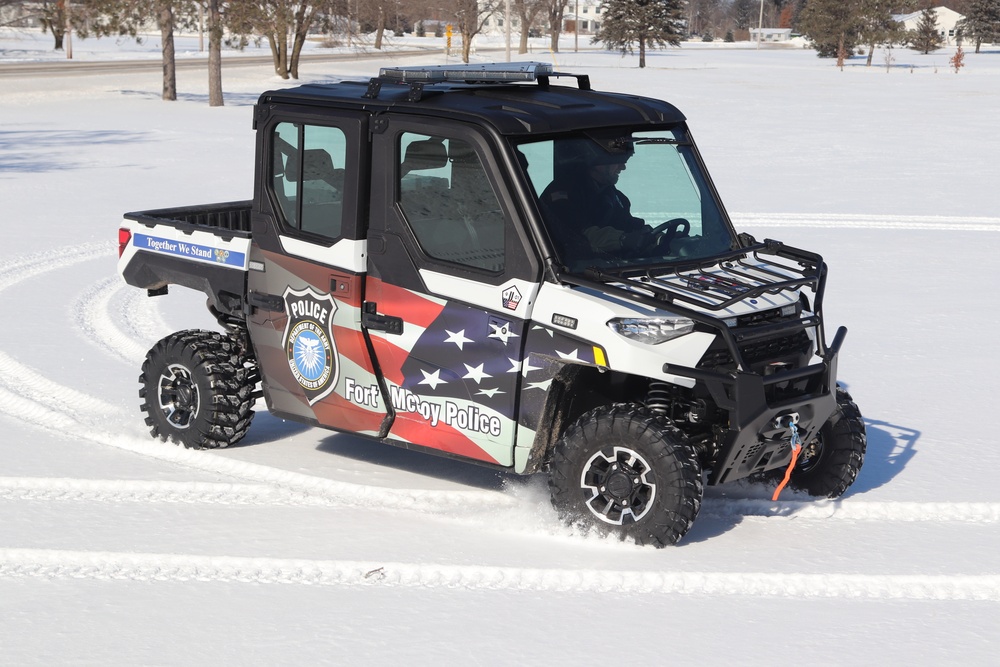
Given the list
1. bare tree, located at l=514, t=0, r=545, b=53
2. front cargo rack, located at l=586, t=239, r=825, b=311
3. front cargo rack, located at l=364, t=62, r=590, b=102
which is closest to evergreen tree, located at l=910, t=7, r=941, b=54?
bare tree, located at l=514, t=0, r=545, b=53

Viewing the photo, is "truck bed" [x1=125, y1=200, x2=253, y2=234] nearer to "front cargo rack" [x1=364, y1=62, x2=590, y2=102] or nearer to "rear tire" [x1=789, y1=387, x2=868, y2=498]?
"front cargo rack" [x1=364, y1=62, x2=590, y2=102]

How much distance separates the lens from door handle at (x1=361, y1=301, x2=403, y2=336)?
582cm

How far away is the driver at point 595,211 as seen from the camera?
5488 millimetres

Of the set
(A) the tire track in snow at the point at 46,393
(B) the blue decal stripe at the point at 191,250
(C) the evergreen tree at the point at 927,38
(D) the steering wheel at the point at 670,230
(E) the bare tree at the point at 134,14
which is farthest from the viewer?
(C) the evergreen tree at the point at 927,38

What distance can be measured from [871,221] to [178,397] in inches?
438

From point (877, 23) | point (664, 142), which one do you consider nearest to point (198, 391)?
point (664, 142)

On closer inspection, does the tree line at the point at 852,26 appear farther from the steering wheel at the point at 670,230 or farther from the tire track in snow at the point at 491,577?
the tire track in snow at the point at 491,577

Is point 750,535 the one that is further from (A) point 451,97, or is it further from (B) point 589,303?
(A) point 451,97

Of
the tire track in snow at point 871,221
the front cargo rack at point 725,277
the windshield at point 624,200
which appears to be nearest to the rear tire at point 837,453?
the front cargo rack at point 725,277

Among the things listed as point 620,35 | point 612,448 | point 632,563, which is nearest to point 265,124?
point 612,448

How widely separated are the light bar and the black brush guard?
137 cm

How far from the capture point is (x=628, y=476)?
527 cm

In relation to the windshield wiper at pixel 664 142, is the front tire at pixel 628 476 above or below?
below

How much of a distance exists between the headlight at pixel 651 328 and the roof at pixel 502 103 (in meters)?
1.02
